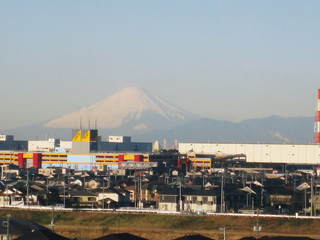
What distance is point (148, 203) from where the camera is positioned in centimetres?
7550

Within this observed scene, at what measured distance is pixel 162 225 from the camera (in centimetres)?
6012

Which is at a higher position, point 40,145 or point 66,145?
point 40,145

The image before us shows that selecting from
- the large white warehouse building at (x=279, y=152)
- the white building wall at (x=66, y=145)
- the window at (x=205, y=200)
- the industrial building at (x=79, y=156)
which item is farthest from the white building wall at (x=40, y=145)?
the window at (x=205, y=200)

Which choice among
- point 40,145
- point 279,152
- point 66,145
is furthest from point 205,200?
point 40,145

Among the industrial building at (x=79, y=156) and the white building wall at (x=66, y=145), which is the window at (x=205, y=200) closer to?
the industrial building at (x=79, y=156)

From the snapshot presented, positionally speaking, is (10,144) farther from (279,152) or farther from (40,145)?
(279,152)

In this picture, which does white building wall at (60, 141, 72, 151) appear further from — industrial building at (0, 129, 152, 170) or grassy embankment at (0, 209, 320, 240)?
grassy embankment at (0, 209, 320, 240)

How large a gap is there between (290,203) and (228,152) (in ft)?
256

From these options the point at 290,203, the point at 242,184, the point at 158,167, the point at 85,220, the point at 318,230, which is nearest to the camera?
the point at 318,230

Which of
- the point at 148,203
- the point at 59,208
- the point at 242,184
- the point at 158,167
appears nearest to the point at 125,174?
the point at 158,167

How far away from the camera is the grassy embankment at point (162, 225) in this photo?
56606 millimetres

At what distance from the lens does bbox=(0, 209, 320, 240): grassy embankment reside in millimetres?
56606

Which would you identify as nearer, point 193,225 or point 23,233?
point 23,233

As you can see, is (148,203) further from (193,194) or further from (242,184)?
(242,184)
